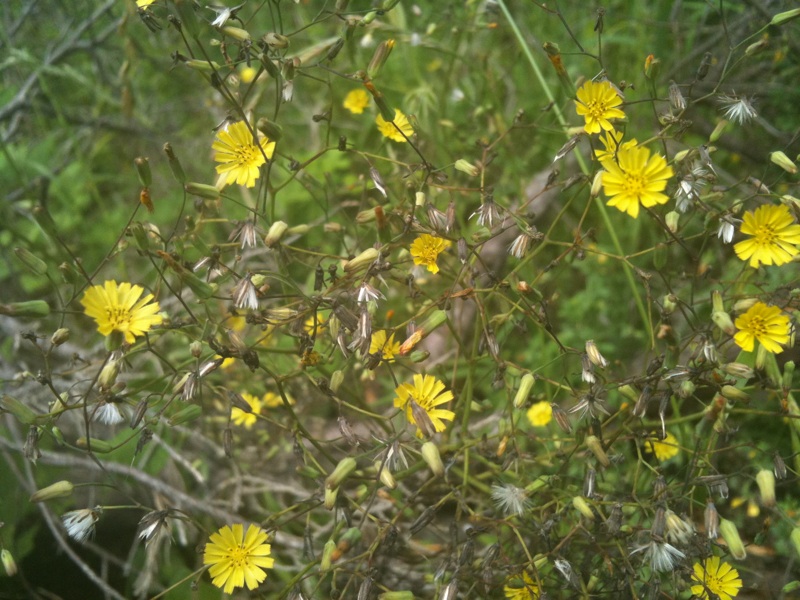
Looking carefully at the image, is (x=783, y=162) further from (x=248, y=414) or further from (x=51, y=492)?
(x=51, y=492)

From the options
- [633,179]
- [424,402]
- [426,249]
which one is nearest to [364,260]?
[426,249]

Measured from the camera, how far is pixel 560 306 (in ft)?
8.07

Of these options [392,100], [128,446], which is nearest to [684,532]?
[128,446]

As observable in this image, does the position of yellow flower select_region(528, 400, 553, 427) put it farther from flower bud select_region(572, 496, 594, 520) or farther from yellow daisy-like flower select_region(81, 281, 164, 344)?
yellow daisy-like flower select_region(81, 281, 164, 344)

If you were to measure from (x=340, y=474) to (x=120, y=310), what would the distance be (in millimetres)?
524

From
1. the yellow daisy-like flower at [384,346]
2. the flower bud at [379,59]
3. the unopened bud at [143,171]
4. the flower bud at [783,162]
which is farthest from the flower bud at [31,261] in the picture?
the flower bud at [783,162]

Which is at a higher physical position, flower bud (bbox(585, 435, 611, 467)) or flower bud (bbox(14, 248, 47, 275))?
flower bud (bbox(14, 248, 47, 275))

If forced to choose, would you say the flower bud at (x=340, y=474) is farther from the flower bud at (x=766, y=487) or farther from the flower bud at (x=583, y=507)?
the flower bud at (x=766, y=487)

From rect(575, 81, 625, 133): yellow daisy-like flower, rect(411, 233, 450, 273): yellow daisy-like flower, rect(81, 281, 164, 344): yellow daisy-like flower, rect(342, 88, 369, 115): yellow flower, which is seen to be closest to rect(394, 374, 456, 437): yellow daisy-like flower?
rect(411, 233, 450, 273): yellow daisy-like flower

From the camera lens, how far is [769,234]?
1.34 metres

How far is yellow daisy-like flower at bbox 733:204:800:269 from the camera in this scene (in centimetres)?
132

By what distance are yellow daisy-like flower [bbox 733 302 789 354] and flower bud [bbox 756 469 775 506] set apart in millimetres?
229

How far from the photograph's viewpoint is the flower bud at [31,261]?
1329 mm

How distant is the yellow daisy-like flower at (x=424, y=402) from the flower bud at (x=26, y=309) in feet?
2.30
